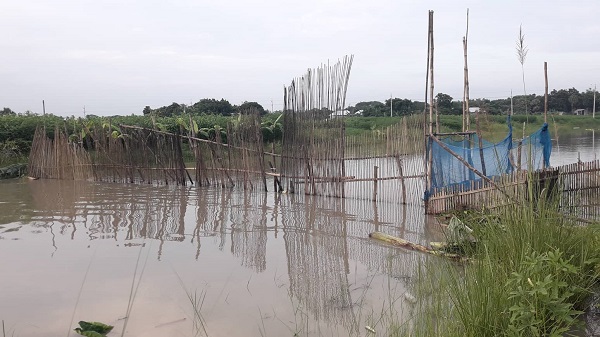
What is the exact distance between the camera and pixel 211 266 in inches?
193

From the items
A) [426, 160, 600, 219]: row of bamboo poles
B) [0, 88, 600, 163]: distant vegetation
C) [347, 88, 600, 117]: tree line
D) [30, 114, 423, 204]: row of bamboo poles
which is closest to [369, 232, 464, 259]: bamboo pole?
[426, 160, 600, 219]: row of bamboo poles

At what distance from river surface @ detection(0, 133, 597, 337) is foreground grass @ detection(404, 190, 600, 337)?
2.06ft

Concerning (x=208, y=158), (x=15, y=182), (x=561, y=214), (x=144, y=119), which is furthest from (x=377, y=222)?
(x=144, y=119)

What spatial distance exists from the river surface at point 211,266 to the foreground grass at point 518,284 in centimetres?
63

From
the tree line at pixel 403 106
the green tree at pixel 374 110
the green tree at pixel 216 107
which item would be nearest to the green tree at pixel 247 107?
the tree line at pixel 403 106

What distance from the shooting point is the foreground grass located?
7.67 ft

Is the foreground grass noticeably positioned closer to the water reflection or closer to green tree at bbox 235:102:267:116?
the water reflection

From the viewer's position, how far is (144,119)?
67.2ft

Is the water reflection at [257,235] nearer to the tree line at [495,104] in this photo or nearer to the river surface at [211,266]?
the river surface at [211,266]

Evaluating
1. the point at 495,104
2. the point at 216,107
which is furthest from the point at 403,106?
the point at 216,107

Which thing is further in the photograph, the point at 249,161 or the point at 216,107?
the point at 216,107

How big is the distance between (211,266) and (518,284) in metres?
3.11

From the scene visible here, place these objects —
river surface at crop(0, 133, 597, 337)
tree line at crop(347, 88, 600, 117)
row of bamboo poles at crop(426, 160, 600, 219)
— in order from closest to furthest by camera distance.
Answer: river surface at crop(0, 133, 597, 337)
row of bamboo poles at crop(426, 160, 600, 219)
tree line at crop(347, 88, 600, 117)

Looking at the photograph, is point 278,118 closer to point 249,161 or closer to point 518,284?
point 249,161
